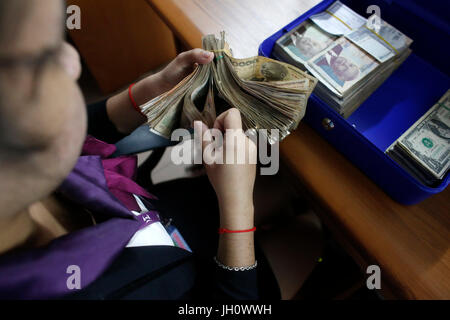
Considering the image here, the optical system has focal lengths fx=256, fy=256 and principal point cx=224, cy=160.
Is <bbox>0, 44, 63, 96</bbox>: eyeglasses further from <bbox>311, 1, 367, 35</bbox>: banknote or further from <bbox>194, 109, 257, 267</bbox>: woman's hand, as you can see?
<bbox>311, 1, 367, 35</bbox>: banknote

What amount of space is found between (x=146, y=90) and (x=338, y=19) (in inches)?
22.1

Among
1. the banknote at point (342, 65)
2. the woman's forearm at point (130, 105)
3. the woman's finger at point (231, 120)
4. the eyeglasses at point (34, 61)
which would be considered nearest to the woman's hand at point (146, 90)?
the woman's forearm at point (130, 105)

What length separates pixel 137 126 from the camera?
2.59 ft

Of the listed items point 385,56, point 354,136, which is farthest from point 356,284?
point 385,56

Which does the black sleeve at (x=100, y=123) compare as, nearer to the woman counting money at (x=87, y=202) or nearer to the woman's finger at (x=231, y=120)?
the woman counting money at (x=87, y=202)

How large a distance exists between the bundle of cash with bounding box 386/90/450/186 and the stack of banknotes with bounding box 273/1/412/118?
0.14 metres

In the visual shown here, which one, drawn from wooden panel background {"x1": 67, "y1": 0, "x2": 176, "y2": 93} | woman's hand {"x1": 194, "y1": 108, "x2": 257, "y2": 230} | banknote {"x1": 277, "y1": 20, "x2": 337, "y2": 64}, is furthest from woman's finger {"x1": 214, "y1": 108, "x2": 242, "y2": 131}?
wooden panel background {"x1": 67, "y1": 0, "x2": 176, "y2": 93}

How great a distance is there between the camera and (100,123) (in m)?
0.75

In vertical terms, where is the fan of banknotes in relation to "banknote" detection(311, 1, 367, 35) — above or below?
below

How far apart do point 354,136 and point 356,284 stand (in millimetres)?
555

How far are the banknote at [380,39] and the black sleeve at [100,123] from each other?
0.70 metres

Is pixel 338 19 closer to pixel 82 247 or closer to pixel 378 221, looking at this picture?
pixel 378 221

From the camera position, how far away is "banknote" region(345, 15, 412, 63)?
638mm

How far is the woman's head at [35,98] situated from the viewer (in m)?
0.20
